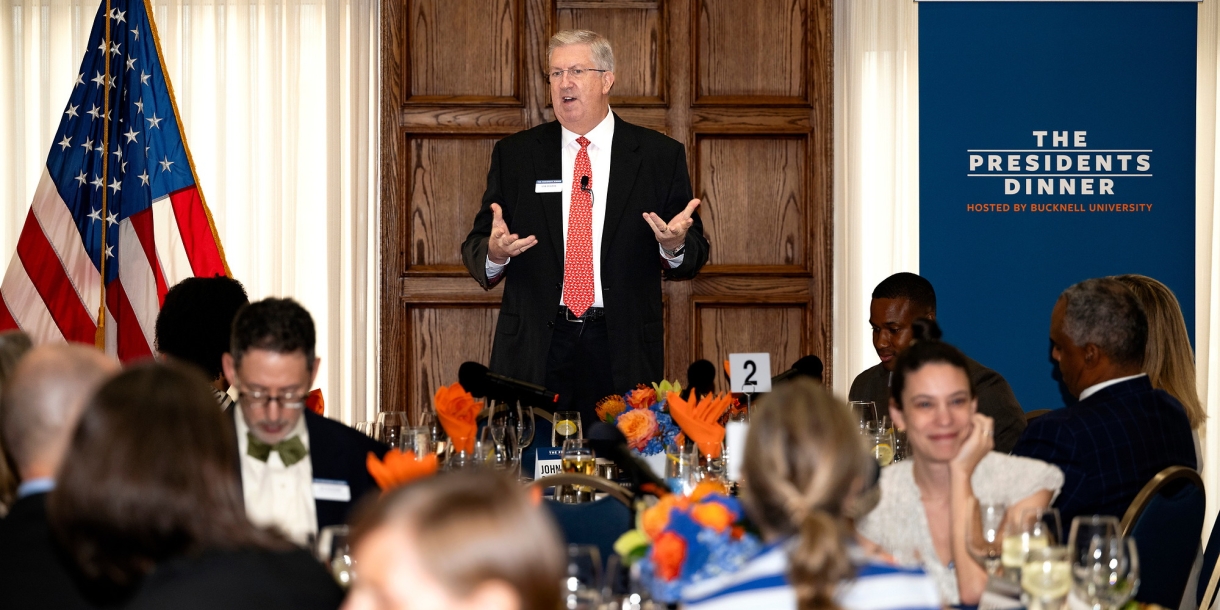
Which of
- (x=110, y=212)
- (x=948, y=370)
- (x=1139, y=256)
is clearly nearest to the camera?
(x=948, y=370)

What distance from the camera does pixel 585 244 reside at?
478 cm

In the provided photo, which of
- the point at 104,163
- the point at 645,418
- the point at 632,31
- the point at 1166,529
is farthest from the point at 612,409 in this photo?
the point at 632,31

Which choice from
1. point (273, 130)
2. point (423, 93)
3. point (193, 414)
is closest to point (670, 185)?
point (423, 93)

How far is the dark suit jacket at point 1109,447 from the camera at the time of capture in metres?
2.92

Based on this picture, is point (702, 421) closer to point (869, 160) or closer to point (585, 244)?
point (585, 244)

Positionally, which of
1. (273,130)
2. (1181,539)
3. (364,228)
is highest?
(273,130)

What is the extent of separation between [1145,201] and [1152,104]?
48cm

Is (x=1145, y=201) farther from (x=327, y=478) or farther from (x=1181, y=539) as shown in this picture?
(x=327, y=478)

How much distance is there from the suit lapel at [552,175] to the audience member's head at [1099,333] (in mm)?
2142

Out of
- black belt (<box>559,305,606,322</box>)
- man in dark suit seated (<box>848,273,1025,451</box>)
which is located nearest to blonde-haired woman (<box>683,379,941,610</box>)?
man in dark suit seated (<box>848,273,1025,451</box>)

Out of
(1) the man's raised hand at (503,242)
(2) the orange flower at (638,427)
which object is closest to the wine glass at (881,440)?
(2) the orange flower at (638,427)

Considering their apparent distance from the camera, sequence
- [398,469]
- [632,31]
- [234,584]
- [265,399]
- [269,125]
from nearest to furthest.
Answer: [234,584], [398,469], [265,399], [632,31], [269,125]

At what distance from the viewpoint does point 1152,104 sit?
573cm

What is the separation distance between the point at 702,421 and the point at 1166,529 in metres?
1.30
